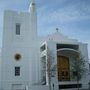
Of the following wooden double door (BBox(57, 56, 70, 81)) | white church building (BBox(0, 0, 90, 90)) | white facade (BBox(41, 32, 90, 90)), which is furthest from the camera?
wooden double door (BBox(57, 56, 70, 81))

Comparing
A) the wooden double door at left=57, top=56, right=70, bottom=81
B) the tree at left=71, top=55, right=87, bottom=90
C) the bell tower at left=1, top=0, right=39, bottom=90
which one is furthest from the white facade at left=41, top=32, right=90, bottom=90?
the bell tower at left=1, top=0, right=39, bottom=90

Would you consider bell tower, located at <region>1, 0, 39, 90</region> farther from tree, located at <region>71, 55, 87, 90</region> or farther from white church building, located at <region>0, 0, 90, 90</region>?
tree, located at <region>71, 55, 87, 90</region>

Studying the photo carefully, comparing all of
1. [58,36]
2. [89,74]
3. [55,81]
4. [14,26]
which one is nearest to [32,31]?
[14,26]

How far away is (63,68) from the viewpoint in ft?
112

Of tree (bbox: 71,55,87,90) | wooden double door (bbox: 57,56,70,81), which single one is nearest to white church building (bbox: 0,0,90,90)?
wooden double door (bbox: 57,56,70,81)

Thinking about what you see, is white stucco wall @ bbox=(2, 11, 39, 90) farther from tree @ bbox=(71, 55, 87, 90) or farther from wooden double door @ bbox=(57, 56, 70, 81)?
tree @ bbox=(71, 55, 87, 90)

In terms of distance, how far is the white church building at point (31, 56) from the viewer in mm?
31344

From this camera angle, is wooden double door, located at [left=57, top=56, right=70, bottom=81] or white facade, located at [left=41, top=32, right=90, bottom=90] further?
wooden double door, located at [left=57, top=56, right=70, bottom=81]

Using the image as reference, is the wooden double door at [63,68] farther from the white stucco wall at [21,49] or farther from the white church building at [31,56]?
the white stucco wall at [21,49]

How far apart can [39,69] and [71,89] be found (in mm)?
5977

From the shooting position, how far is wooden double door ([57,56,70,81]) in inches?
1312

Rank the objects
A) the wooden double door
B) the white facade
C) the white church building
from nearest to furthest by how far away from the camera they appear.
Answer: the white facade
the white church building
the wooden double door

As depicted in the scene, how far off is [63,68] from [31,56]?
5.59 meters

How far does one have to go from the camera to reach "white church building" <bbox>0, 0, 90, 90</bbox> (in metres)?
31.3
